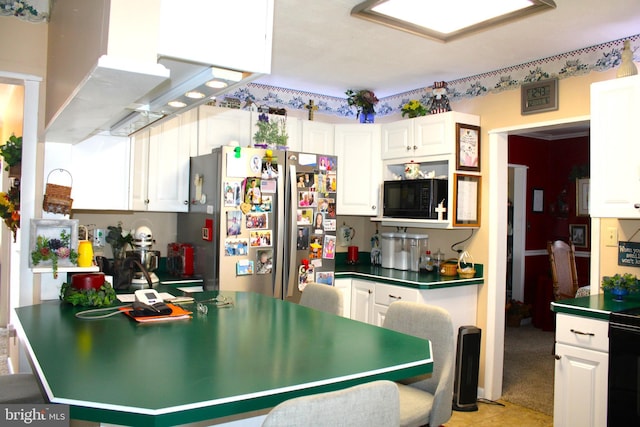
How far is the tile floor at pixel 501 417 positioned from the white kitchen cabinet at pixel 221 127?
2629 millimetres

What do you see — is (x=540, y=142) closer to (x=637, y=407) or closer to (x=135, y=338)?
(x=637, y=407)

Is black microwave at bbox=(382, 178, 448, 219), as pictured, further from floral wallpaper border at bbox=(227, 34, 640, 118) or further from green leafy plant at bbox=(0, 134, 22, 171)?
green leafy plant at bbox=(0, 134, 22, 171)

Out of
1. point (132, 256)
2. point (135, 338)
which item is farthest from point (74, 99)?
point (132, 256)

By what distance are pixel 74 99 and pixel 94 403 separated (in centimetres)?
99

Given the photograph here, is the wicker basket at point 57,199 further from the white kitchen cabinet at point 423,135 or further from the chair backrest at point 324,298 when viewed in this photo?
the white kitchen cabinet at point 423,135

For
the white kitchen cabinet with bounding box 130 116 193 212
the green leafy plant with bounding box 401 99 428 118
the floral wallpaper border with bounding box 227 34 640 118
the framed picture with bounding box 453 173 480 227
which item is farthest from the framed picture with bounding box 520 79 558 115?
the white kitchen cabinet with bounding box 130 116 193 212

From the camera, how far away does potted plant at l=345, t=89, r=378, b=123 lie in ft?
15.2

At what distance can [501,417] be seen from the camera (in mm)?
3566

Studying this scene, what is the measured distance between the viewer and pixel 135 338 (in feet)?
5.98

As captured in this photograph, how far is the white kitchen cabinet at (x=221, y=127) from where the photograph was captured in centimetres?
391

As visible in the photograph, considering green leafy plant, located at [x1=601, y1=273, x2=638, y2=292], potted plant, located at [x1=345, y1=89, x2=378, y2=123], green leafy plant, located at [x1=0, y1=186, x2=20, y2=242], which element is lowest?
green leafy plant, located at [x1=601, y1=273, x2=638, y2=292]

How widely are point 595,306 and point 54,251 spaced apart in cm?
296

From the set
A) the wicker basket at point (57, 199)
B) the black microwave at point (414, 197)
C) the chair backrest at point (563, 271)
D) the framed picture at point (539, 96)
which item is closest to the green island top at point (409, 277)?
the black microwave at point (414, 197)

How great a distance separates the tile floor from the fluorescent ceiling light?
259 cm
